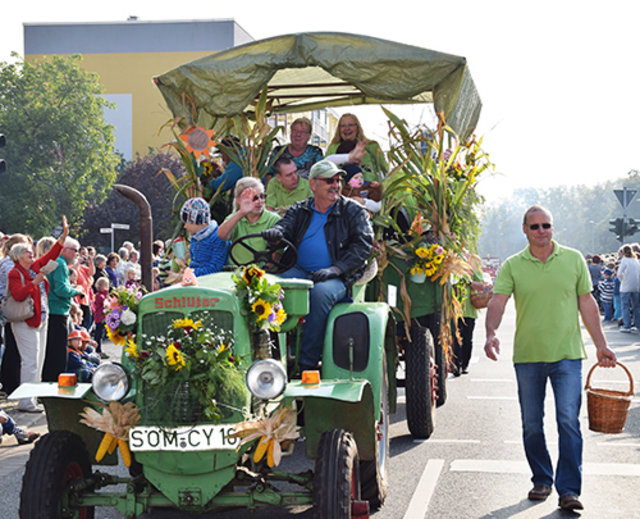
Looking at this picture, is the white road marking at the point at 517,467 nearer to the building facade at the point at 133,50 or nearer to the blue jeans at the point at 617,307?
the blue jeans at the point at 617,307

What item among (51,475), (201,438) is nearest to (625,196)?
(201,438)

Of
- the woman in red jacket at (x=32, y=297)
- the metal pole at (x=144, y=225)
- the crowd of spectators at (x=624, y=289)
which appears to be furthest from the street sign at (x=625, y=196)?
the metal pole at (x=144, y=225)

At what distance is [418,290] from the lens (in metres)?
9.34

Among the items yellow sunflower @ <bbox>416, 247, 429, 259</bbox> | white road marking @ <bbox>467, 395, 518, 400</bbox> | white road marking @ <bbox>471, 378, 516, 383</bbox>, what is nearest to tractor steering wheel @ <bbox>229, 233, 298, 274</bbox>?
yellow sunflower @ <bbox>416, 247, 429, 259</bbox>

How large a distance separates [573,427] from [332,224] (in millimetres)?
2215

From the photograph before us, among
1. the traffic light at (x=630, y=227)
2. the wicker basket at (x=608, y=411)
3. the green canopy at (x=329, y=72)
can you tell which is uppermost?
the green canopy at (x=329, y=72)

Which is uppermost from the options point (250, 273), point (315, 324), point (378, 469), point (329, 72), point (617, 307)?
point (329, 72)

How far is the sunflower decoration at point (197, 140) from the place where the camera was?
9.08 m

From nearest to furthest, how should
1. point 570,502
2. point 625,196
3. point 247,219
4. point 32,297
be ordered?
point 570,502 < point 247,219 < point 32,297 < point 625,196

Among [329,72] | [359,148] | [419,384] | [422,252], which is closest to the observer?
[419,384]

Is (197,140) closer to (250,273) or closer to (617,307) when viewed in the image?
(250,273)

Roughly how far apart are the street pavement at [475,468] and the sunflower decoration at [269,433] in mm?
1573

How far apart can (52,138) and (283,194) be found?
50250 millimetres

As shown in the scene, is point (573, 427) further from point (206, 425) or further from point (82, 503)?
point (82, 503)
